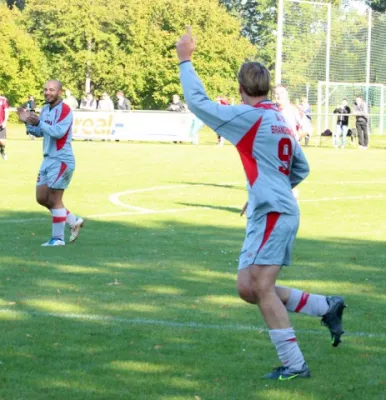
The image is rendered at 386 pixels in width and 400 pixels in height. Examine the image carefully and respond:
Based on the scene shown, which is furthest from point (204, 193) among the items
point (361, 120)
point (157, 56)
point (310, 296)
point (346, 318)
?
point (157, 56)

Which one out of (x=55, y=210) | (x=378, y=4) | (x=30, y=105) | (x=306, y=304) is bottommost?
(x=55, y=210)

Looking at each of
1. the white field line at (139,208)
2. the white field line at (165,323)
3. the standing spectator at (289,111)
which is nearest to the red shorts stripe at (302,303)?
the white field line at (165,323)

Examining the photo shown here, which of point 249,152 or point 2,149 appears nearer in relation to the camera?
point 249,152

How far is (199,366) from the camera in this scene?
22.5 ft

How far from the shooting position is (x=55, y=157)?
1292cm

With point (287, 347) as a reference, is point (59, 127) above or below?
above

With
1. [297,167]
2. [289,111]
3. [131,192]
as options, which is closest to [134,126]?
[131,192]

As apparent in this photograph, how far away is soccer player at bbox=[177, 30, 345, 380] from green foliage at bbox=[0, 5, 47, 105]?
59648 millimetres

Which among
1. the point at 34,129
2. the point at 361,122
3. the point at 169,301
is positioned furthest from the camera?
the point at 361,122

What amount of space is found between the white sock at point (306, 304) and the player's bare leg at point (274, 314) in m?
0.35

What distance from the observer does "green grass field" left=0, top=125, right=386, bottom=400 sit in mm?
6480

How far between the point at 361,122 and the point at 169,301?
33.4 metres

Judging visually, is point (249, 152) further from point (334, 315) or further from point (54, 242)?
point (54, 242)

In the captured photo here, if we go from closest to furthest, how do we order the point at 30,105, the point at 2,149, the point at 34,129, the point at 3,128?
the point at 34,129, the point at 2,149, the point at 3,128, the point at 30,105
